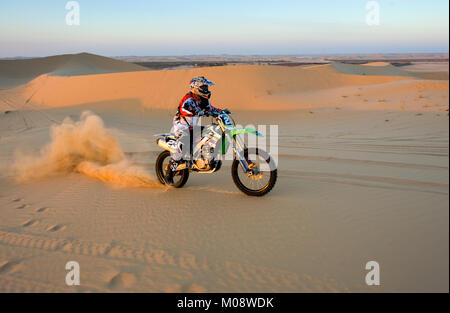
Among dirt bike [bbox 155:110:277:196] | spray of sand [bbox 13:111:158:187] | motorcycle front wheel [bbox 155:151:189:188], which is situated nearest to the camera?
dirt bike [bbox 155:110:277:196]

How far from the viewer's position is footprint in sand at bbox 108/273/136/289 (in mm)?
3455

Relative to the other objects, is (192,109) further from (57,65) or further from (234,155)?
(57,65)

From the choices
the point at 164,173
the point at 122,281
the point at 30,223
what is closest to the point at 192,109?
the point at 164,173

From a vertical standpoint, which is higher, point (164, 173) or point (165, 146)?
point (165, 146)

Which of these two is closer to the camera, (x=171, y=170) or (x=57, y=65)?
(x=171, y=170)

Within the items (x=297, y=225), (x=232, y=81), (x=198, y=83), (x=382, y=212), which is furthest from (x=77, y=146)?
(x=232, y=81)

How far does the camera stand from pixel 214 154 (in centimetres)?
557

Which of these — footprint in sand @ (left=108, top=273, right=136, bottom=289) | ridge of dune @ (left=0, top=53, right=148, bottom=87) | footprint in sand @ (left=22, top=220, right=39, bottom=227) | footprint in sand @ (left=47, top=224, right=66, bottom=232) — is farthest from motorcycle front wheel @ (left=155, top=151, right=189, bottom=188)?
ridge of dune @ (left=0, top=53, right=148, bottom=87)

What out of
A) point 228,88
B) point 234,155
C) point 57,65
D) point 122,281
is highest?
point 57,65

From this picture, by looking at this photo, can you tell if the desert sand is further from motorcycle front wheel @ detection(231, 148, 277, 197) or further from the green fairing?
the green fairing

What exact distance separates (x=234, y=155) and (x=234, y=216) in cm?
101

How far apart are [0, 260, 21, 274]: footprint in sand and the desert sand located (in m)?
0.01

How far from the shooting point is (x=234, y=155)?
5.59 metres

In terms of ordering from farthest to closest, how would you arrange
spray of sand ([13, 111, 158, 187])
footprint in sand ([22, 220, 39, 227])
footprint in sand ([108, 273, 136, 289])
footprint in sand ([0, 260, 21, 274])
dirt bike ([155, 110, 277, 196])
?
spray of sand ([13, 111, 158, 187])
dirt bike ([155, 110, 277, 196])
footprint in sand ([22, 220, 39, 227])
footprint in sand ([0, 260, 21, 274])
footprint in sand ([108, 273, 136, 289])
